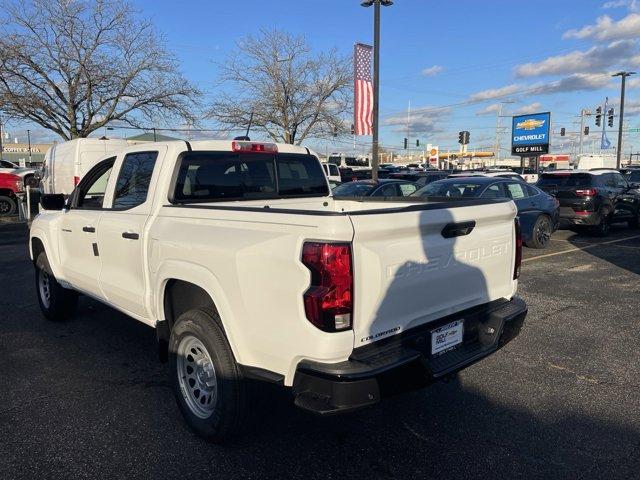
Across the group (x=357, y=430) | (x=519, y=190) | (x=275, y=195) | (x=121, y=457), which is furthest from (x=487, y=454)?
(x=519, y=190)

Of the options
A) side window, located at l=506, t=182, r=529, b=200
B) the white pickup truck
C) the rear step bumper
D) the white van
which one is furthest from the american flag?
the rear step bumper

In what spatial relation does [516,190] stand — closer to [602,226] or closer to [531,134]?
[602,226]

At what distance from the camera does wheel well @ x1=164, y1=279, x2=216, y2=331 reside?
337 centimetres

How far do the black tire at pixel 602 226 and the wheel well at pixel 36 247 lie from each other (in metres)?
11.8

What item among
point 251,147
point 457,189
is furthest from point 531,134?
point 251,147

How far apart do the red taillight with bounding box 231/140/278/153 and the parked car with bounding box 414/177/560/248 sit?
669 cm

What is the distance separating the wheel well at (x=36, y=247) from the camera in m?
5.80

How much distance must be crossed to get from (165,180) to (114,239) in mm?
738

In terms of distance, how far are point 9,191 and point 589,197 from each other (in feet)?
59.4

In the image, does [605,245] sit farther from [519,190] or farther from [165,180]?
[165,180]

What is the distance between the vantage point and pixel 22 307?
671 centimetres

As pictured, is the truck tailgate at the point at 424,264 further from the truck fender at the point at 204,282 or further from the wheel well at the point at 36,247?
the wheel well at the point at 36,247

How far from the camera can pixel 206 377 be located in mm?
3361

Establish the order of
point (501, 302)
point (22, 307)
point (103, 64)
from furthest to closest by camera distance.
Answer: point (103, 64) → point (22, 307) → point (501, 302)
